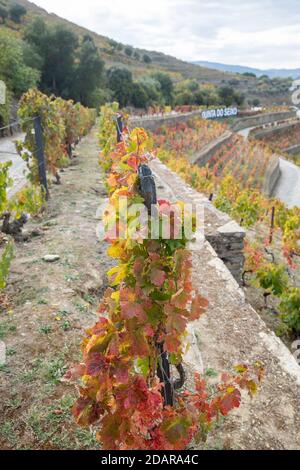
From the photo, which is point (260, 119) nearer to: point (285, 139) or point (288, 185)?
point (285, 139)

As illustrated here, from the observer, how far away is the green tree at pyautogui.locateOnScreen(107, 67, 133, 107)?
3500 centimetres

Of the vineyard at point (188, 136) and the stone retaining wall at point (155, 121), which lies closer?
the vineyard at point (188, 136)

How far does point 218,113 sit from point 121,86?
899cm

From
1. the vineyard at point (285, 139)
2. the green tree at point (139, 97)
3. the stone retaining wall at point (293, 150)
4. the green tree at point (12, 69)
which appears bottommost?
the stone retaining wall at point (293, 150)

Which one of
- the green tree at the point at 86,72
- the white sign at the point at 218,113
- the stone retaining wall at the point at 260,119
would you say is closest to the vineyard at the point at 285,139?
the stone retaining wall at the point at 260,119

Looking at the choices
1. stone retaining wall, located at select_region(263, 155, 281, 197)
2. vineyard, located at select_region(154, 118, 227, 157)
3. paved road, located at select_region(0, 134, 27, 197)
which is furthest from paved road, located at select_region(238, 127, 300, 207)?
paved road, located at select_region(0, 134, 27, 197)

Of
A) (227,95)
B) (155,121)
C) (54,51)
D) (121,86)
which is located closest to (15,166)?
(155,121)

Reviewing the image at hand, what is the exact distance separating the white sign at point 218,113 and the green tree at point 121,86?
6.78 meters

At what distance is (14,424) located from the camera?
105 inches

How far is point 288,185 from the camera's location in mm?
23766

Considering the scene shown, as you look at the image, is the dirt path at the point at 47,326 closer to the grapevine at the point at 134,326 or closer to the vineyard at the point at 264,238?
the grapevine at the point at 134,326

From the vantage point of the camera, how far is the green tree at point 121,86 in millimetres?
35000
